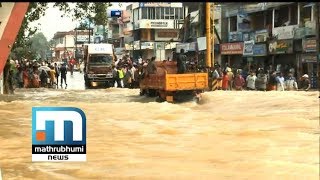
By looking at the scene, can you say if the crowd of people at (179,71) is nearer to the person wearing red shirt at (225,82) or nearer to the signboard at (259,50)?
the person wearing red shirt at (225,82)

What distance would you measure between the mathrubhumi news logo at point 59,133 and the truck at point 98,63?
22.1 metres

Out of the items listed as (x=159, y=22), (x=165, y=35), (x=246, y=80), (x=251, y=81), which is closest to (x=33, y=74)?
(x=165, y=35)

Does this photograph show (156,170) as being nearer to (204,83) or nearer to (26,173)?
(26,173)

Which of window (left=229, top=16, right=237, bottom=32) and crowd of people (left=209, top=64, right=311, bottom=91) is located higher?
window (left=229, top=16, right=237, bottom=32)

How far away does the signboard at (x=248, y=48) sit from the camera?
24138 millimetres

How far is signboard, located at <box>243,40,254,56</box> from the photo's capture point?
79.2 feet

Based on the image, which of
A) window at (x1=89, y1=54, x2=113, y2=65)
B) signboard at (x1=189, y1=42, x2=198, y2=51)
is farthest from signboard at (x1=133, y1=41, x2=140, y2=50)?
signboard at (x1=189, y1=42, x2=198, y2=51)

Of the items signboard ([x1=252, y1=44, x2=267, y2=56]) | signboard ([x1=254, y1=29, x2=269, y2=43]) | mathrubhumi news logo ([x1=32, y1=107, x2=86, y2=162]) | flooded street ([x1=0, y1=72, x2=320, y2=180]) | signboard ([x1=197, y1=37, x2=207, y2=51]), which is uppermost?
signboard ([x1=254, y1=29, x2=269, y2=43])

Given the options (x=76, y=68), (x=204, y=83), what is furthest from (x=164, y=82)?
(x=76, y=68)

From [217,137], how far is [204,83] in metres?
10.1

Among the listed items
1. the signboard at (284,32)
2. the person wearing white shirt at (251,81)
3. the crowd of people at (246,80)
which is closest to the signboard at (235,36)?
the signboard at (284,32)

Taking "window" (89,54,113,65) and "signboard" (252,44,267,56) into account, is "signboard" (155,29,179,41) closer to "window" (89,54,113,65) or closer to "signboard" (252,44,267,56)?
"signboard" (252,44,267,56)

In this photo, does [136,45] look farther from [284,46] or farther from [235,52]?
[284,46]

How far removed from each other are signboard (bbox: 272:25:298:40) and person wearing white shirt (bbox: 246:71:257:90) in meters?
10.3
